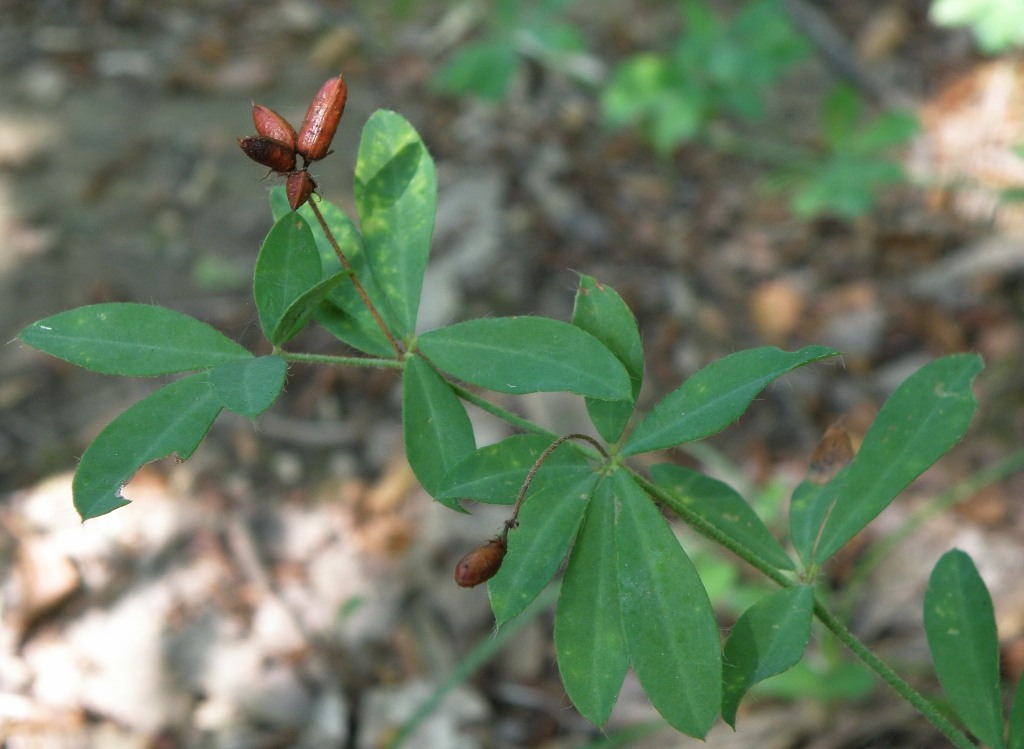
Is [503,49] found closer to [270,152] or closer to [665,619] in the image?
[270,152]

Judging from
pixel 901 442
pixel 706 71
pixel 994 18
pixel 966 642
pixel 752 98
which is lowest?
pixel 966 642

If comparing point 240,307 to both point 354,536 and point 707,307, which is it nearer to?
point 354,536

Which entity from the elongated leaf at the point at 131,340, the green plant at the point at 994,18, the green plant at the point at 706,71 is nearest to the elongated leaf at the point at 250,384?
the elongated leaf at the point at 131,340

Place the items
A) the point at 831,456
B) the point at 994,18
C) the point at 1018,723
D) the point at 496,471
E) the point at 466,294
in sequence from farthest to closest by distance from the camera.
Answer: the point at 466,294 < the point at 994,18 < the point at 831,456 < the point at 1018,723 < the point at 496,471

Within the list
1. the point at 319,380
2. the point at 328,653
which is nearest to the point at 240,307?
the point at 319,380

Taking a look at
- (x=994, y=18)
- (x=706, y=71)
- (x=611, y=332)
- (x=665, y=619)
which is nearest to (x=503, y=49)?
(x=706, y=71)

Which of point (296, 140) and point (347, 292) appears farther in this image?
point (347, 292)
